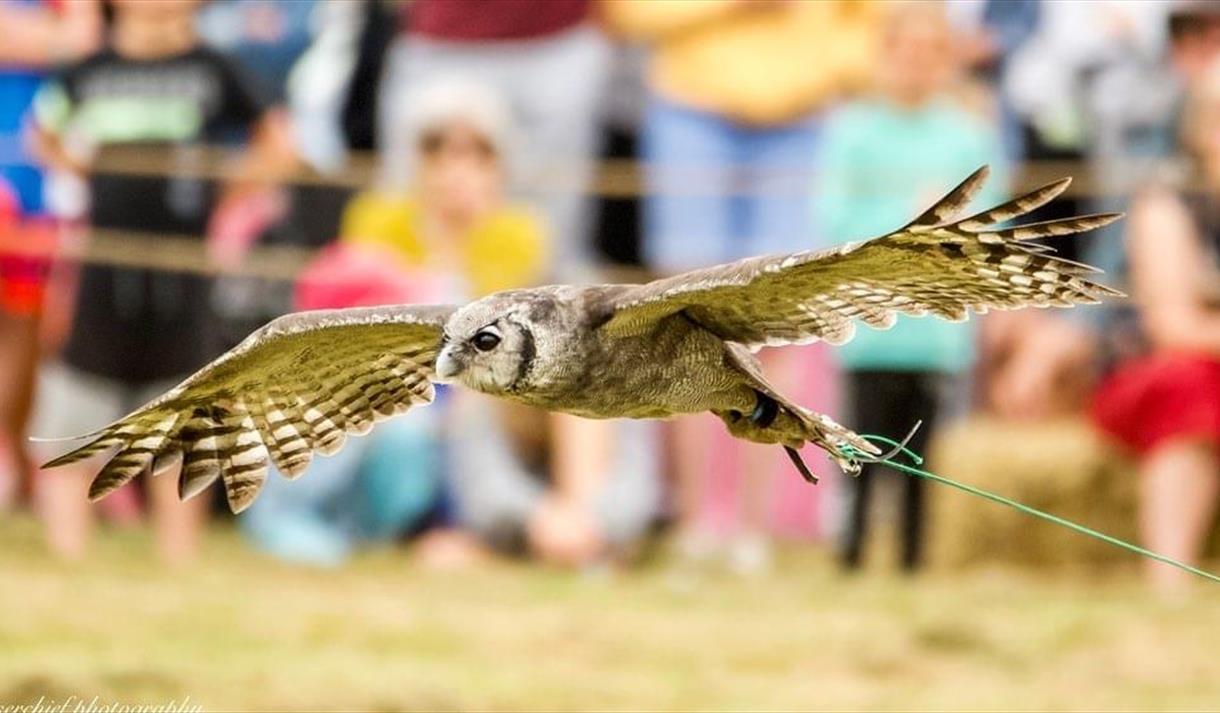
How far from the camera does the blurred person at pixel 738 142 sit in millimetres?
9305

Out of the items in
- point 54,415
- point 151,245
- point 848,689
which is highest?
point 151,245

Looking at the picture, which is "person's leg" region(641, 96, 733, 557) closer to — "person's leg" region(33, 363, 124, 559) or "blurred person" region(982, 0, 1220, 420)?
"blurred person" region(982, 0, 1220, 420)

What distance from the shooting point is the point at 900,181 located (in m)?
8.96

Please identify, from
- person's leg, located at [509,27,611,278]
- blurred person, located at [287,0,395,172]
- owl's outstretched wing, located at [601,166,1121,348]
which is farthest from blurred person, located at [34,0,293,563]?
owl's outstretched wing, located at [601,166,1121,348]

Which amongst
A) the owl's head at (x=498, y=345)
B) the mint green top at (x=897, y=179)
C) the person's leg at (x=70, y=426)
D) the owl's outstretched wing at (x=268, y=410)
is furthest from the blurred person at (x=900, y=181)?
the owl's head at (x=498, y=345)

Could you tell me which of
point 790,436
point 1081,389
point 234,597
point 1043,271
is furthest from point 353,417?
point 1081,389

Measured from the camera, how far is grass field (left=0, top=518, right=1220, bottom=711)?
747 cm

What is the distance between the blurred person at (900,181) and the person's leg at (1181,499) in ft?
2.80

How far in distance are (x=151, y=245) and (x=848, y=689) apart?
140 inches

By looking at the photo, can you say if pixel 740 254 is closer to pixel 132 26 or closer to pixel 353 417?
pixel 132 26

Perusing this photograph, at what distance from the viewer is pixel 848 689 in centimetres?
765

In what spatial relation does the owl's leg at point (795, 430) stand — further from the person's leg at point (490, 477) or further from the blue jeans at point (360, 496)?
the blue jeans at point (360, 496)

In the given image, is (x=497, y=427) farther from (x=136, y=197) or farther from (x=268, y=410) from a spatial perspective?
(x=268, y=410)

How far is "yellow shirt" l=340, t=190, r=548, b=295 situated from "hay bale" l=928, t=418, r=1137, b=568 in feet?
5.52
